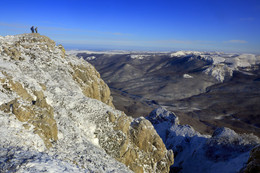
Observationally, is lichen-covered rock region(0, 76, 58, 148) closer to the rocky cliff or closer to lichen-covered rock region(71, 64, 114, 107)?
the rocky cliff

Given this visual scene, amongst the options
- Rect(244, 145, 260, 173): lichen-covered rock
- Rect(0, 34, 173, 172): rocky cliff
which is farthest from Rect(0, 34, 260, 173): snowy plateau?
Rect(244, 145, 260, 173): lichen-covered rock

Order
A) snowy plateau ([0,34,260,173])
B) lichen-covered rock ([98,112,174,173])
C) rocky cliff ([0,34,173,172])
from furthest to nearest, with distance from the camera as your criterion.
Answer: lichen-covered rock ([98,112,174,173]) < snowy plateau ([0,34,260,173]) < rocky cliff ([0,34,173,172])

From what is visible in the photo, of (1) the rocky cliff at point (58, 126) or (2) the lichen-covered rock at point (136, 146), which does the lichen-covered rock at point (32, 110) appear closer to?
(1) the rocky cliff at point (58, 126)

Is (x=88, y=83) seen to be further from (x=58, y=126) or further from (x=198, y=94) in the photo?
(x=198, y=94)

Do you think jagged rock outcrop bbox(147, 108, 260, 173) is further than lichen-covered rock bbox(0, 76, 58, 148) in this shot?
Yes

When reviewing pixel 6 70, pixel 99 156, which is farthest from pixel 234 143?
pixel 6 70

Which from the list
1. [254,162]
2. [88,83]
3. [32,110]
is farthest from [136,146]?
[88,83]

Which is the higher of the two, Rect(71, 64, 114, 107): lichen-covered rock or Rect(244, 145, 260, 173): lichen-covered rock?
Rect(71, 64, 114, 107): lichen-covered rock

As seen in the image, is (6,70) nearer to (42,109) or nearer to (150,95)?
(42,109)
